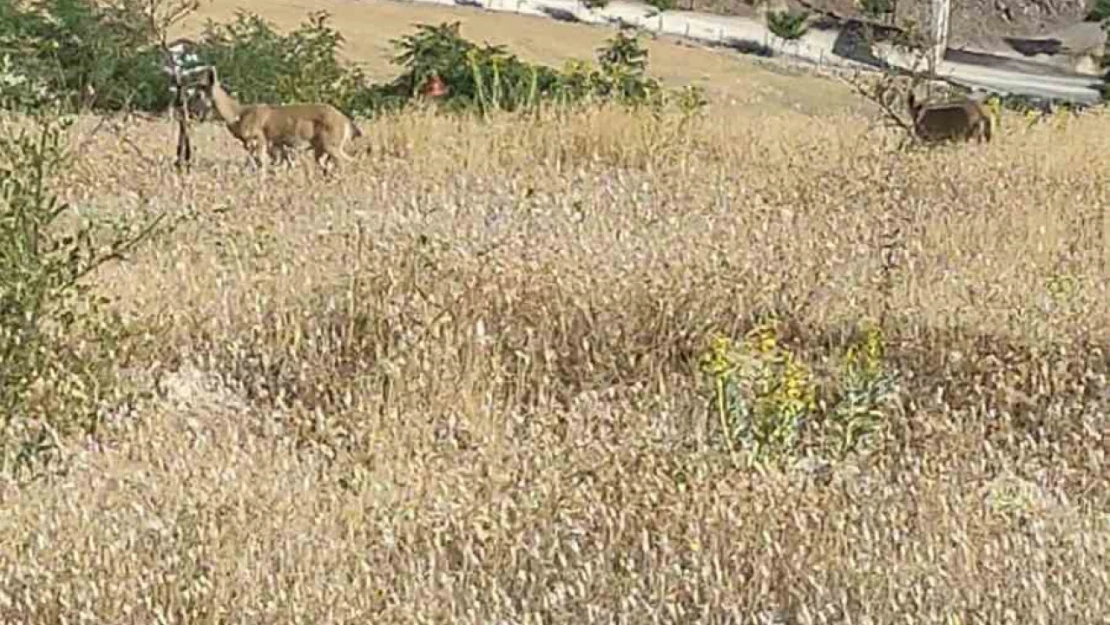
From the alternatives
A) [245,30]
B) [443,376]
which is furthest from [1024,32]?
[443,376]

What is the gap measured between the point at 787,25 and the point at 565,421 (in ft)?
116

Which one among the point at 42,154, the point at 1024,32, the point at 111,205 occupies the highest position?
the point at 42,154

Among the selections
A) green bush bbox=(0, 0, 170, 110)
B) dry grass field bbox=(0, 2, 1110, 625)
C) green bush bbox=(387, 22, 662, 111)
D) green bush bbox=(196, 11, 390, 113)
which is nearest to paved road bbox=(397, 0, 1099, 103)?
green bush bbox=(387, 22, 662, 111)

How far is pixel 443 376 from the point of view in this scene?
357cm

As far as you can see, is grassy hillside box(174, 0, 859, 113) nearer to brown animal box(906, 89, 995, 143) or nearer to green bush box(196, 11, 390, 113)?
green bush box(196, 11, 390, 113)

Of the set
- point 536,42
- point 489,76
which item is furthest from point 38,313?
point 536,42

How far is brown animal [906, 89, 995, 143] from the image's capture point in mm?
7645

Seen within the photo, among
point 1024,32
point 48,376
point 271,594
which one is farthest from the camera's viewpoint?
point 1024,32

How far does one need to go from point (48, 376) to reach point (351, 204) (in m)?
2.57

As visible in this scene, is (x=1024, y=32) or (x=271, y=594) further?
(x=1024, y=32)

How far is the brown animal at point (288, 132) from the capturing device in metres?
6.94

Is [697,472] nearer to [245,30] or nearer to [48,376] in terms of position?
[48,376]

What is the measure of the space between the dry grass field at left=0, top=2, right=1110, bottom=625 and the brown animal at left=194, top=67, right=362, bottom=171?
70cm

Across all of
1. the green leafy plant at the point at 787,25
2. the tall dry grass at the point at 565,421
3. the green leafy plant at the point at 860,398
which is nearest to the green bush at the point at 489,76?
the tall dry grass at the point at 565,421
